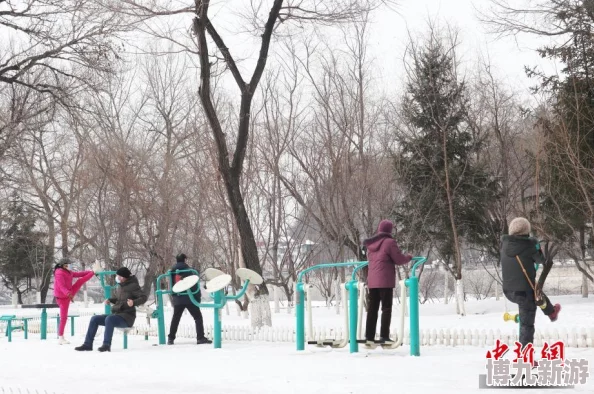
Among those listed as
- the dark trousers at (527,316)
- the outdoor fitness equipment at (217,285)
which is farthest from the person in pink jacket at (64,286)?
the dark trousers at (527,316)

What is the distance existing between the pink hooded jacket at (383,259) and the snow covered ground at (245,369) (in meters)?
0.90

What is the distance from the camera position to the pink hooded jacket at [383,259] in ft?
34.0

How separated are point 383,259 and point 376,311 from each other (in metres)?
0.68

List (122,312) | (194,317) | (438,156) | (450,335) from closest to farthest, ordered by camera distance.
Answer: (450,335)
(122,312)
(194,317)
(438,156)

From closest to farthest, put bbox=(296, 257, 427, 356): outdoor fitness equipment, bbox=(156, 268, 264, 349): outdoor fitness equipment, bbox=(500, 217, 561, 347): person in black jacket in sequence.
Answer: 1. bbox=(500, 217, 561, 347): person in black jacket
2. bbox=(296, 257, 427, 356): outdoor fitness equipment
3. bbox=(156, 268, 264, 349): outdoor fitness equipment

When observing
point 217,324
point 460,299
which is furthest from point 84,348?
point 460,299

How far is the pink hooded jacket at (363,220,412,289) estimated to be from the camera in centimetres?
1037

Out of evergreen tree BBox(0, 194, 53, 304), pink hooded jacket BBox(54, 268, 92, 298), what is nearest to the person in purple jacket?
pink hooded jacket BBox(54, 268, 92, 298)

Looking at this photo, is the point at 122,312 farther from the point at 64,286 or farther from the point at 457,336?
the point at 457,336

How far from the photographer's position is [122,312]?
12.6 m

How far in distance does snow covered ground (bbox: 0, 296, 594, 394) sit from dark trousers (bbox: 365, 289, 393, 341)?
0.27 metres

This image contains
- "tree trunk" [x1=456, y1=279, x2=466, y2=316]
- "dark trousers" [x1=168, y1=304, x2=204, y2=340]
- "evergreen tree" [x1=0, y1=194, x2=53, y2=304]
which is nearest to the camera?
"dark trousers" [x1=168, y1=304, x2=204, y2=340]

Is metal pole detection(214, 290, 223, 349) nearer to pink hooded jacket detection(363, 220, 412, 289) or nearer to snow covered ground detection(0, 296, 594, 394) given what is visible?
snow covered ground detection(0, 296, 594, 394)

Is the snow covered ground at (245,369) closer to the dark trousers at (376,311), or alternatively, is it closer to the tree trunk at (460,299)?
the dark trousers at (376,311)
